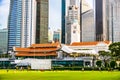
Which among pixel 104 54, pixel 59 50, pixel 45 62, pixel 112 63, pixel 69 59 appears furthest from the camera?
pixel 59 50

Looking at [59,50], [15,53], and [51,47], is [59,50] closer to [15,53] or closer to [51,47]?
[51,47]

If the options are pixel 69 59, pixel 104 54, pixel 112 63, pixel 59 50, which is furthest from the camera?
pixel 59 50

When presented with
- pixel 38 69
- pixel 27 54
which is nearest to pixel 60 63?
pixel 27 54

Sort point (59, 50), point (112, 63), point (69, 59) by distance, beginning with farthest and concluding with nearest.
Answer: point (59, 50) → point (69, 59) → point (112, 63)

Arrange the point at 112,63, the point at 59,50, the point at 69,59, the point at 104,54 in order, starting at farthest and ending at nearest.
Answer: the point at 59,50
the point at 69,59
the point at 104,54
the point at 112,63

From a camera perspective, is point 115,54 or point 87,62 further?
point 87,62

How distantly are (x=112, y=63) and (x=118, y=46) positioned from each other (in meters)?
7.81

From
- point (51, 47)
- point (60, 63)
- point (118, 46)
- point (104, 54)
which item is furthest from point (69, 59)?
point (118, 46)

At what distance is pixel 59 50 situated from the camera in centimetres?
18850

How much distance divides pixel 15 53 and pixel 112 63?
289 feet

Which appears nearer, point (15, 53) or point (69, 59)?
point (69, 59)

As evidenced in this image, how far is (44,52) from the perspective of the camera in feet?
643

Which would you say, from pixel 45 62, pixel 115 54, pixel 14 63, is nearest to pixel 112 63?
pixel 115 54

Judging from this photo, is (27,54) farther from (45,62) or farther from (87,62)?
(45,62)
